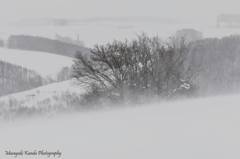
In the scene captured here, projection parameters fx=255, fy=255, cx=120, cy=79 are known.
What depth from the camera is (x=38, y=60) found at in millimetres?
101500

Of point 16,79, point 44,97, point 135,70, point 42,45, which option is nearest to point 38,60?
point 16,79

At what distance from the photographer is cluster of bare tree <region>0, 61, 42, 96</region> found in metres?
80.7

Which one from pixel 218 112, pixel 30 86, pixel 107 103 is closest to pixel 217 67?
pixel 107 103

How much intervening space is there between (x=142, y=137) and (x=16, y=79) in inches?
3489

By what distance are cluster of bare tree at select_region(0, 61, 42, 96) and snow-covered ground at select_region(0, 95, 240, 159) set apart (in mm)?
78253

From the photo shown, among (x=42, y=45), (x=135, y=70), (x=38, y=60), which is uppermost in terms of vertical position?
(x=42, y=45)

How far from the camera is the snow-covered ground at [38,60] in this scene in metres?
92.2

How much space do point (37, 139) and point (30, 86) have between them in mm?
80642

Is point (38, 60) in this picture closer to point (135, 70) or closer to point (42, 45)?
point (42, 45)

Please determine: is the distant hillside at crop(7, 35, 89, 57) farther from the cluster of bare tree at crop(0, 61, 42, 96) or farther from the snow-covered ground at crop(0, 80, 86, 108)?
the snow-covered ground at crop(0, 80, 86, 108)

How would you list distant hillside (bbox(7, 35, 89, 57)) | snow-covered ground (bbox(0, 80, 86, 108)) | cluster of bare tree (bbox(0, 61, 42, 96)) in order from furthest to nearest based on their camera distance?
1. distant hillside (bbox(7, 35, 89, 57))
2. cluster of bare tree (bbox(0, 61, 42, 96))
3. snow-covered ground (bbox(0, 80, 86, 108))

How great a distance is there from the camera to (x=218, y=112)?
4668 millimetres

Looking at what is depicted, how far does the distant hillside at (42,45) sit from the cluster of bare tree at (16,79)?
2573 cm

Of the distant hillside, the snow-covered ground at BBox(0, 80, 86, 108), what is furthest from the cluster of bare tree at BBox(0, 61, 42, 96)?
the snow-covered ground at BBox(0, 80, 86, 108)
